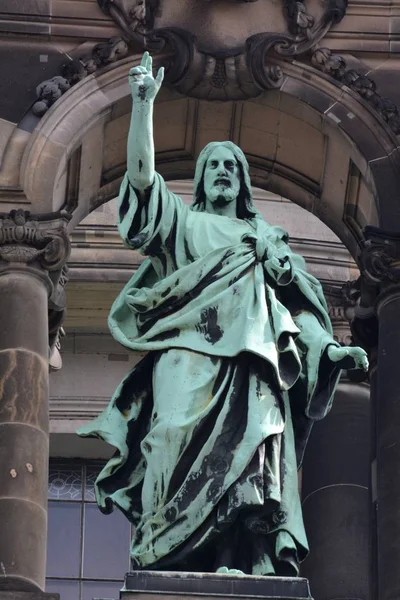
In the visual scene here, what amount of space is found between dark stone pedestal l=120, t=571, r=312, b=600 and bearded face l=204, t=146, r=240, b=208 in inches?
90.3

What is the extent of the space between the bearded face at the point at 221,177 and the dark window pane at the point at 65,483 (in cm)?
647

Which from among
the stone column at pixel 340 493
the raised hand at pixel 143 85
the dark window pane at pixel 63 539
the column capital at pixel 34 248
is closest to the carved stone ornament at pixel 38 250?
the column capital at pixel 34 248

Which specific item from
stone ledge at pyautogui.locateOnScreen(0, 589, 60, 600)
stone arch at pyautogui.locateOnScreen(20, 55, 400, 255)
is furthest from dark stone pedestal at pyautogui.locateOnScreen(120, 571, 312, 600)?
stone arch at pyautogui.locateOnScreen(20, 55, 400, 255)

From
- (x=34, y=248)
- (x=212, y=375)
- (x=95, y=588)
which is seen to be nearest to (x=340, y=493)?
(x=95, y=588)

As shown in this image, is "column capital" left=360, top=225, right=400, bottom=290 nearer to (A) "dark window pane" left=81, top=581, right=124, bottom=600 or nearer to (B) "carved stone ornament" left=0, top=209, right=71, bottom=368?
(B) "carved stone ornament" left=0, top=209, right=71, bottom=368

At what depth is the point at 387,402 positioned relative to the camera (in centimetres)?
1983

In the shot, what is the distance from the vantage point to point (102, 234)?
25266 millimetres

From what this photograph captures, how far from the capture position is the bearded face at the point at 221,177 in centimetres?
1873

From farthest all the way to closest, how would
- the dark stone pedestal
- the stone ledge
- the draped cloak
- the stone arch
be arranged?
1. the stone arch
2. the stone ledge
3. the draped cloak
4. the dark stone pedestal

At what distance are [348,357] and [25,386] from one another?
221cm

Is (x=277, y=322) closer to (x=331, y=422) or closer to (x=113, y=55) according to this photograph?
(x=113, y=55)

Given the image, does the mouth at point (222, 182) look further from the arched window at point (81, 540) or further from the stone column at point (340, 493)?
the arched window at point (81, 540)

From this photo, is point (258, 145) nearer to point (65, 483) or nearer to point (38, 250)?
point (38, 250)

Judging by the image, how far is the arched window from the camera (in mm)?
24562
